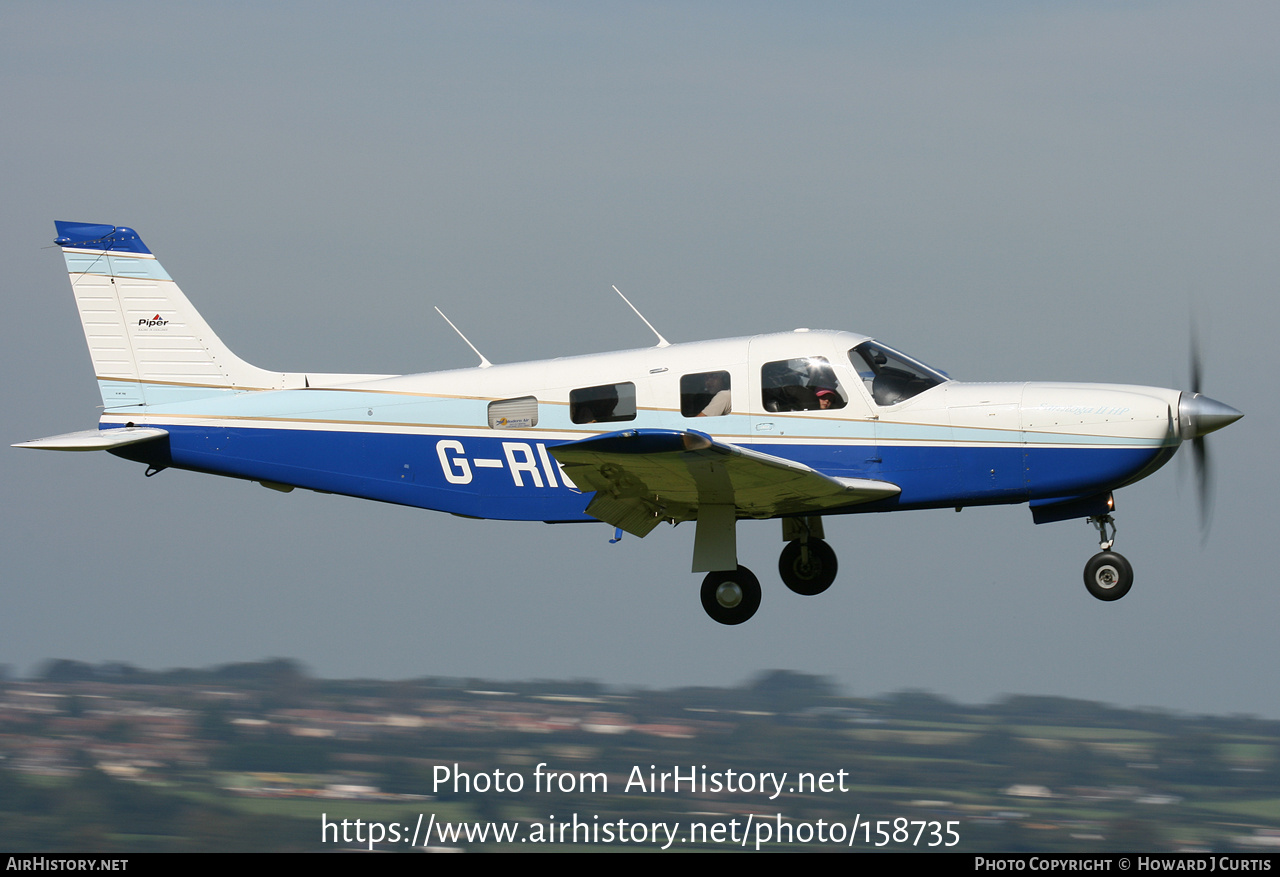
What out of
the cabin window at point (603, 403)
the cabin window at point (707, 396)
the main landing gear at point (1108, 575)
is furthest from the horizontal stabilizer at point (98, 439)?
the main landing gear at point (1108, 575)

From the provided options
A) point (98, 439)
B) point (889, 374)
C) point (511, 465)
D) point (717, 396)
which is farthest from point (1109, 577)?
point (98, 439)

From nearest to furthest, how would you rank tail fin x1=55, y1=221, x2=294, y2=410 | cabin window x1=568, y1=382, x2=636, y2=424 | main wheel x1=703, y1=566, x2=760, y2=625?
cabin window x1=568, y1=382, x2=636, y2=424, main wheel x1=703, y1=566, x2=760, y2=625, tail fin x1=55, y1=221, x2=294, y2=410

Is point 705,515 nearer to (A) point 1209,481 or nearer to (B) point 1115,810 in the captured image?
(A) point 1209,481

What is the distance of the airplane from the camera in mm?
12453

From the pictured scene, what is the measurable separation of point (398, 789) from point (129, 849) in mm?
6346

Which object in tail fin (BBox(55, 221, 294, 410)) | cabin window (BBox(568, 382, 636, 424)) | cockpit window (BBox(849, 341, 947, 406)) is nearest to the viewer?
cockpit window (BBox(849, 341, 947, 406))

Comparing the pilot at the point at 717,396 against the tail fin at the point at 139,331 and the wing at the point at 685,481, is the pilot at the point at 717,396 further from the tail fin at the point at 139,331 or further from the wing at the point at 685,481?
the tail fin at the point at 139,331

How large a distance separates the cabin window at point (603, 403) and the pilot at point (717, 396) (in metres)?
0.72

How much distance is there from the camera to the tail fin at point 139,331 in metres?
14.9

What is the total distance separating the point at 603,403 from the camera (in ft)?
43.1

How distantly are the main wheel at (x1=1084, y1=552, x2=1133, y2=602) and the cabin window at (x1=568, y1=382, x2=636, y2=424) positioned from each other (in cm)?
459

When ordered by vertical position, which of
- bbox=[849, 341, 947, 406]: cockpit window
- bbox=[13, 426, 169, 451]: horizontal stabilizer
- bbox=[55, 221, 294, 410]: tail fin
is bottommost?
bbox=[849, 341, 947, 406]: cockpit window

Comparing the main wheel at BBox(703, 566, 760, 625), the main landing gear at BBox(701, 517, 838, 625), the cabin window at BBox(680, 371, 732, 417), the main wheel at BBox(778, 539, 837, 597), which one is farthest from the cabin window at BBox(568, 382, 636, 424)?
the main wheel at BBox(778, 539, 837, 597)

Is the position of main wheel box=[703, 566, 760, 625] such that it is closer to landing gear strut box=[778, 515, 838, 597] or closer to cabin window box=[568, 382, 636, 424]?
landing gear strut box=[778, 515, 838, 597]
